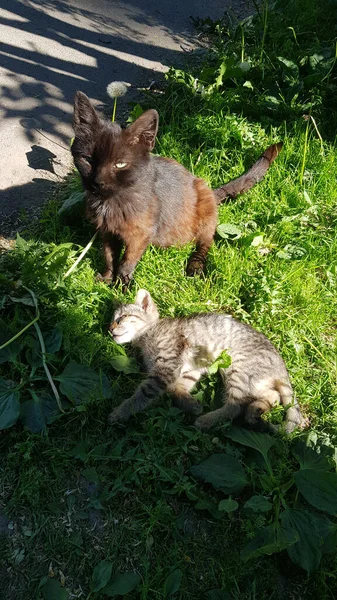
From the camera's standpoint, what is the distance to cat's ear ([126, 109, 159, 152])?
11.6ft

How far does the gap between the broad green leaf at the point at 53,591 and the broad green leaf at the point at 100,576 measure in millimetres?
132

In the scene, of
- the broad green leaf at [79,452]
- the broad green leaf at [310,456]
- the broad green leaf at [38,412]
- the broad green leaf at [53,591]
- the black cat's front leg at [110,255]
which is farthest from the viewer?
the black cat's front leg at [110,255]

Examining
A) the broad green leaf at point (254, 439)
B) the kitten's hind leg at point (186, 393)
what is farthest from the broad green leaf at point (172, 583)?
the kitten's hind leg at point (186, 393)

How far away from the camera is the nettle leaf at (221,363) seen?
330 centimetres

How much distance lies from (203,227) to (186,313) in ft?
2.57

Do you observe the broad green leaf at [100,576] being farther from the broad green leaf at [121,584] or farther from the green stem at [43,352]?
the green stem at [43,352]

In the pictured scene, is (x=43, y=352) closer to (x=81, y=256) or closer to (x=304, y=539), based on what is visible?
(x=81, y=256)

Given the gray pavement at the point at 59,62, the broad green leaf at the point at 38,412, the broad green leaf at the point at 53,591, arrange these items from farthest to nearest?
the gray pavement at the point at 59,62, the broad green leaf at the point at 38,412, the broad green leaf at the point at 53,591

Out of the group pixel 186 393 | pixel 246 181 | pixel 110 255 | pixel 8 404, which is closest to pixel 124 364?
pixel 186 393

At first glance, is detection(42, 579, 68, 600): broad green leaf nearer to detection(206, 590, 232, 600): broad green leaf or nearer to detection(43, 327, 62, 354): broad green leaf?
detection(206, 590, 232, 600): broad green leaf

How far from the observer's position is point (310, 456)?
289 cm

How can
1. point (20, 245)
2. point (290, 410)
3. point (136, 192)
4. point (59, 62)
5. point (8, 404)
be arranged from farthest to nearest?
point (59, 62)
point (20, 245)
point (136, 192)
point (290, 410)
point (8, 404)

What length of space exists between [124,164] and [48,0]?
4750 mm

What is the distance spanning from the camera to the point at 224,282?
394 centimetres
